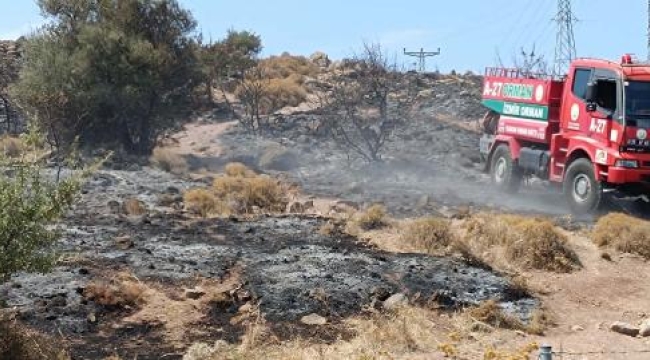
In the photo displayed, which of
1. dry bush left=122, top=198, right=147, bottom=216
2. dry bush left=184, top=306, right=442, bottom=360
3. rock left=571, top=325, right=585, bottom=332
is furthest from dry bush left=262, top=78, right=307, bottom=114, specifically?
dry bush left=184, top=306, right=442, bottom=360

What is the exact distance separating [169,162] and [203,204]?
1017 cm

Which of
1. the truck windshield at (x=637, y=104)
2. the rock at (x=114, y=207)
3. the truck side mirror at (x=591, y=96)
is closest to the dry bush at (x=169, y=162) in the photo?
the rock at (x=114, y=207)

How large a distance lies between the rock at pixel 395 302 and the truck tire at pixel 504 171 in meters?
9.98

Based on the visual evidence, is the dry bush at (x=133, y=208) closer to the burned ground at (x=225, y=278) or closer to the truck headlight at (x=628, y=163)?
the burned ground at (x=225, y=278)

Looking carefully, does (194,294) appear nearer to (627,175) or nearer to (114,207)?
(114,207)

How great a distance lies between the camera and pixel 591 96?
15.3m

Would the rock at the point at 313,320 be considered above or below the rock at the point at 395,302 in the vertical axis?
below

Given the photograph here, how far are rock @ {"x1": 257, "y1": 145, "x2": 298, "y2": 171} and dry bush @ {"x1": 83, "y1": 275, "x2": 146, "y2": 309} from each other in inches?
659

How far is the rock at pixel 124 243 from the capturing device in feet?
41.7

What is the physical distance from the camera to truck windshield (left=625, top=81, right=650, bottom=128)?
14672 mm

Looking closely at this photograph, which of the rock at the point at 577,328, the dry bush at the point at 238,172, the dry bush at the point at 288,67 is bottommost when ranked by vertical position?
the rock at the point at 577,328

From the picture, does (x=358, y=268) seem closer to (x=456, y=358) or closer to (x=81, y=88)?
(x=456, y=358)

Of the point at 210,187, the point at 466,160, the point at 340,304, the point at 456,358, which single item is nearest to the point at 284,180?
the point at 210,187

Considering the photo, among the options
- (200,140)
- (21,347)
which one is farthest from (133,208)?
(200,140)
